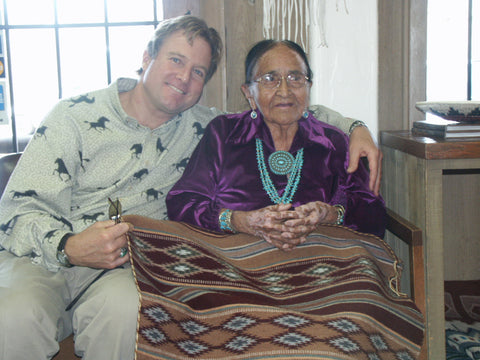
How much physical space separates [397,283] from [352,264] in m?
0.16

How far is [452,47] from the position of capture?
2.35m

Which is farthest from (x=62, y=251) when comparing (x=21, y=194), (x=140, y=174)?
(x=140, y=174)

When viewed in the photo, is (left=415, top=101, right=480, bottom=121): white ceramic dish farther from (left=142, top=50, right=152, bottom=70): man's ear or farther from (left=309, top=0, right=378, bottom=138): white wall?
(left=142, top=50, right=152, bottom=70): man's ear

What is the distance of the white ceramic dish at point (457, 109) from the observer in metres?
1.79

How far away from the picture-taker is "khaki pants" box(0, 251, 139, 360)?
4.29 ft

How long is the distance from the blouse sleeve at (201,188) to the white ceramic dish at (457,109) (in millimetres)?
848

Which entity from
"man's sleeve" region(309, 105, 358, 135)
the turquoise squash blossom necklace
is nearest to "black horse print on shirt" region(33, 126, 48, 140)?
the turquoise squash blossom necklace

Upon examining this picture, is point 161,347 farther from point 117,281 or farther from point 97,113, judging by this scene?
point 97,113

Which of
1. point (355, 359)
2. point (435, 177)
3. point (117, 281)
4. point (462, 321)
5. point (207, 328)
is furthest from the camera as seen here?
point (462, 321)

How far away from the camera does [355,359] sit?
118cm

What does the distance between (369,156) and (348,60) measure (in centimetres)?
70

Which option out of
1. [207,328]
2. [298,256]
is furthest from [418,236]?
[207,328]

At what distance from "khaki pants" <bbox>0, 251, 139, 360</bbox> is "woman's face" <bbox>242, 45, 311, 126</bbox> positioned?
80 cm

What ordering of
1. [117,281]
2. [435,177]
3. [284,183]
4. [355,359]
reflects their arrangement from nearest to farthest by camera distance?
[355,359]
[117,281]
[435,177]
[284,183]
